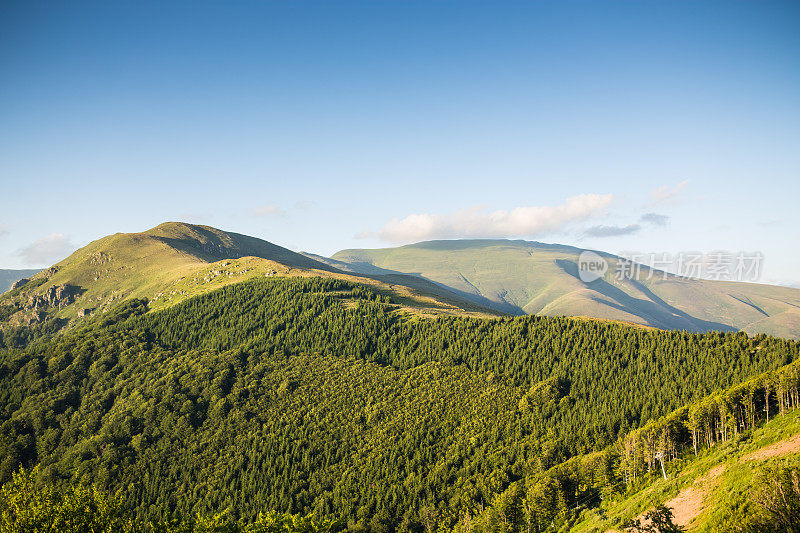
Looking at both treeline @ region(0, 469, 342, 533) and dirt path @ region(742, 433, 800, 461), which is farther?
dirt path @ region(742, 433, 800, 461)

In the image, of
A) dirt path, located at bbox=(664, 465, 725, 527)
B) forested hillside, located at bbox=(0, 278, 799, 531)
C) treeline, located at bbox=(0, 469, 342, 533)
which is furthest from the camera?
forested hillside, located at bbox=(0, 278, 799, 531)

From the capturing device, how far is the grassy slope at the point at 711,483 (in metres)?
63.7

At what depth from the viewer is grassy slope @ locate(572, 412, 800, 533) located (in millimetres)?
63681

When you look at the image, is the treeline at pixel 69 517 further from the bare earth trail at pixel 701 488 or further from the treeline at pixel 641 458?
the treeline at pixel 641 458

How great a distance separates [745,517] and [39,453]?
9551 inches

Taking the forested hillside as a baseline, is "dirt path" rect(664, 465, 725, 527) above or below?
above

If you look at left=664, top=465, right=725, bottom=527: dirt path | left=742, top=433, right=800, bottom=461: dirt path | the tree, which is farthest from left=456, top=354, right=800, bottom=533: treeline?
the tree

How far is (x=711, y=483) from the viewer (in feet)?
255

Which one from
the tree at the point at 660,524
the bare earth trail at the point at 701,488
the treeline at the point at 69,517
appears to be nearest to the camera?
the treeline at the point at 69,517

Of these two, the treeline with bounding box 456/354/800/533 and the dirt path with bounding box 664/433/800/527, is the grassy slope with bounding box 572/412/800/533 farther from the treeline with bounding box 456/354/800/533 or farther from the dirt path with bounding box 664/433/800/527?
the treeline with bounding box 456/354/800/533

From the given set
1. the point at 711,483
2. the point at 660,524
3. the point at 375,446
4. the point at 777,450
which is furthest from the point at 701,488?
the point at 375,446

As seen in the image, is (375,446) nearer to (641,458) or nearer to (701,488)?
(641,458)

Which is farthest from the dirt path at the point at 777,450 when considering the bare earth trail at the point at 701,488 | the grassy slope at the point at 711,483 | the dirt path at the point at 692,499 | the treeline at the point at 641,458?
the treeline at the point at 641,458

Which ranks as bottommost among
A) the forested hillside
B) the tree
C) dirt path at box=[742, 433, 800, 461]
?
the forested hillside
